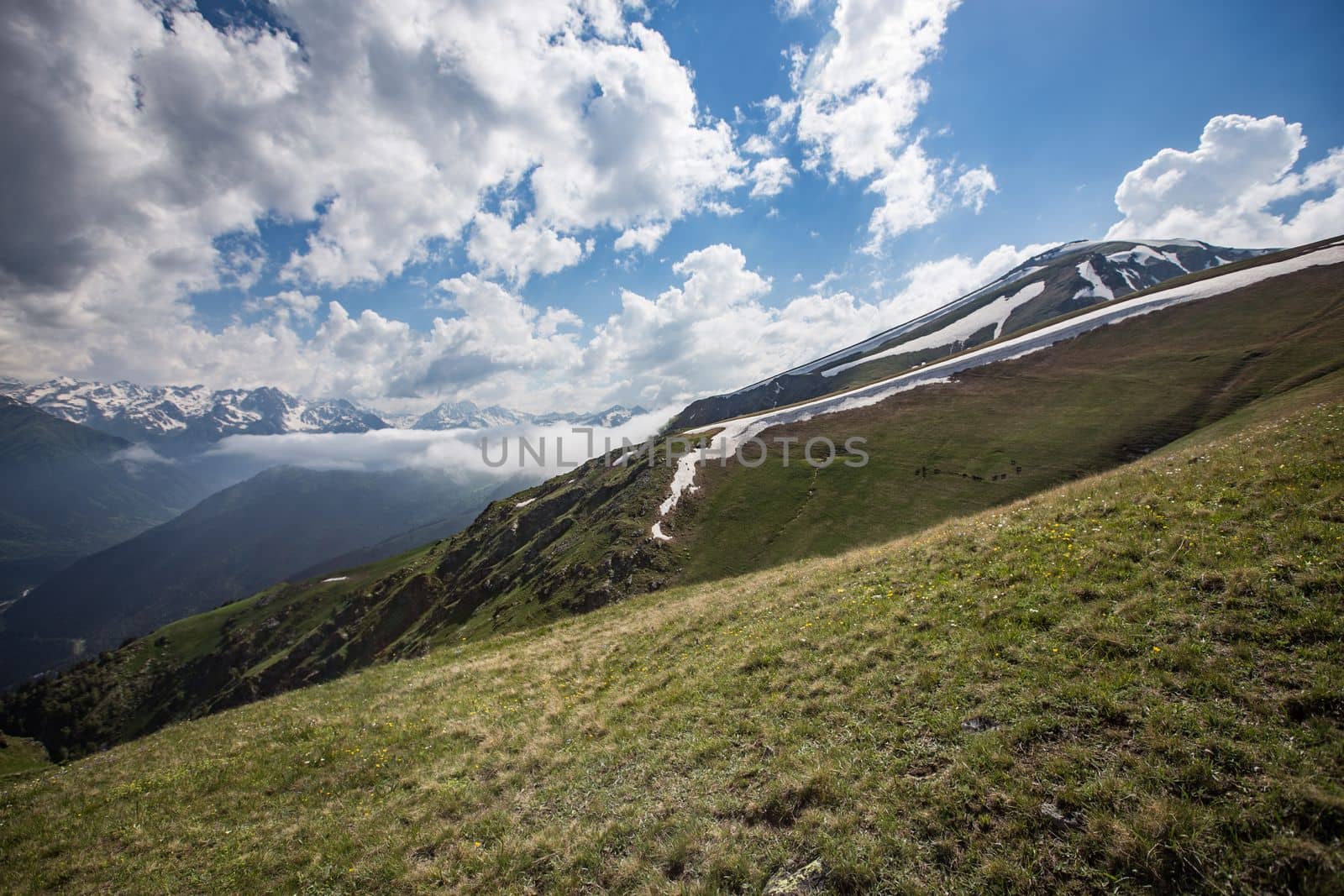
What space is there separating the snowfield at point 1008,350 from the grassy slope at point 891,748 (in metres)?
55.5

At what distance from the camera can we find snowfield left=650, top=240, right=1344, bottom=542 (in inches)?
3027

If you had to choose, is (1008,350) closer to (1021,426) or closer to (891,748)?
(1021,426)

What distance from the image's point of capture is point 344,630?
327 feet

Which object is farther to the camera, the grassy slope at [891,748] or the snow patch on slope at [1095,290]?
the snow patch on slope at [1095,290]

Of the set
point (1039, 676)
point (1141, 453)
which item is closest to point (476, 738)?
point (1039, 676)

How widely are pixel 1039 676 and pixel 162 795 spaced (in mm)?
22885

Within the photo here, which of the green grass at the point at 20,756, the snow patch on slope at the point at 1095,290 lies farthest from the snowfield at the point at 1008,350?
the green grass at the point at 20,756

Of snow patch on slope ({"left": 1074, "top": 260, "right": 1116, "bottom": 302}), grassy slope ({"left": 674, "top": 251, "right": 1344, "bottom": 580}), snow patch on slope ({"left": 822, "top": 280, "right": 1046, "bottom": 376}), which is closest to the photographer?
grassy slope ({"left": 674, "top": 251, "right": 1344, "bottom": 580})

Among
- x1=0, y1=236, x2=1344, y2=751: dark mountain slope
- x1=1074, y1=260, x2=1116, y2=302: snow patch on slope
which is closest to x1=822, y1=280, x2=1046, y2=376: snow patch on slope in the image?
x1=1074, y1=260, x2=1116, y2=302: snow patch on slope

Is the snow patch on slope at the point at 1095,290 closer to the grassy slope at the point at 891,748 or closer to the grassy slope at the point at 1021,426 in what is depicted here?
the grassy slope at the point at 1021,426

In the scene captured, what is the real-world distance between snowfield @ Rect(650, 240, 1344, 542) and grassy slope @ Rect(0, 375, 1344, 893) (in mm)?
55528

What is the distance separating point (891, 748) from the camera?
29.7ft

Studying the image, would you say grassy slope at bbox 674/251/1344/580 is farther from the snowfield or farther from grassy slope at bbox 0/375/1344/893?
grassy slope at bbox 0/375/1344/893

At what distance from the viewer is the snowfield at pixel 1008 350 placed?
7688cm
